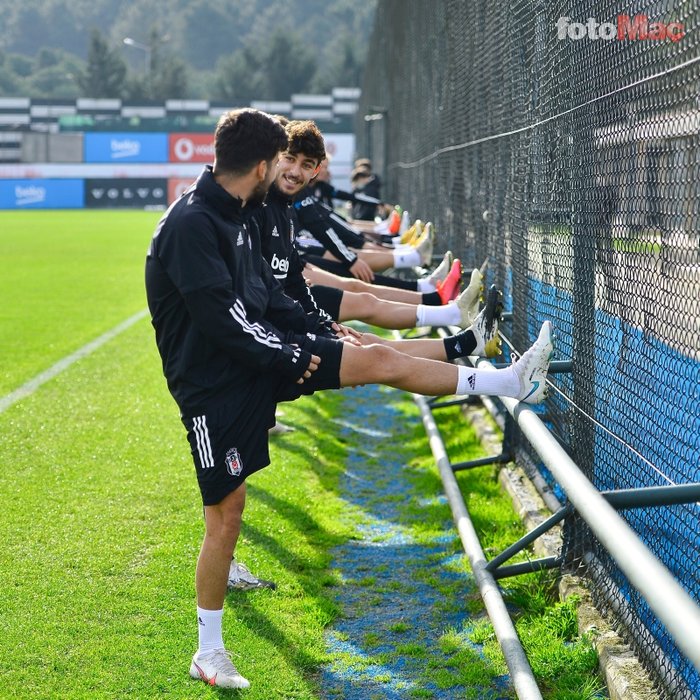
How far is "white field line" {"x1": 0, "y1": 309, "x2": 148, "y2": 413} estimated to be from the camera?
8.05 meters

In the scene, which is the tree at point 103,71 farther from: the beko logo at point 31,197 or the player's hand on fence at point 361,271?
the player's hand on fence at point 361,271

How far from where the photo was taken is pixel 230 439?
3.56 m

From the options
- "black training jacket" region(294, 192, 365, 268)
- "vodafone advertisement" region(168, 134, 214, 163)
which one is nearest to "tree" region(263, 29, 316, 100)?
"vodafone advertisement" region(168, 134, 214, 163)

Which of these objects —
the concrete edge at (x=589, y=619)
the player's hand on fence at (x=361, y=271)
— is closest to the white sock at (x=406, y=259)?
the player's hand on fence at (x=361, y=271)

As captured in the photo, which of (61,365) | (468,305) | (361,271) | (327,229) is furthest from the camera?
(61,365)

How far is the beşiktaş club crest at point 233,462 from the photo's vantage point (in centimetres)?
355

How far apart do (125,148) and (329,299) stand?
52.6m

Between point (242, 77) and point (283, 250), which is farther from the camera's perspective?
point (242, 77)

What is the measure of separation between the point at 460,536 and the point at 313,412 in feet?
10.7

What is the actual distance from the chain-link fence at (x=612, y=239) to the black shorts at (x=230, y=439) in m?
1.28

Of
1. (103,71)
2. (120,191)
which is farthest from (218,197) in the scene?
(103,71)

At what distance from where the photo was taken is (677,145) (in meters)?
3.78

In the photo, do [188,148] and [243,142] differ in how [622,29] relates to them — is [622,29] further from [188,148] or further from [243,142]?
[188,148]

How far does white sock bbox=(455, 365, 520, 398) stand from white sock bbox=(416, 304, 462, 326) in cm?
138
